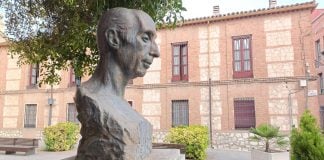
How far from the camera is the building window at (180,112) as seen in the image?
53.3ft

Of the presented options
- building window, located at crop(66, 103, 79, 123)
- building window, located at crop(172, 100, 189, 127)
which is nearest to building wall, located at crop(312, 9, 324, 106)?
building window, located at crop(172, 100, 189, 127)

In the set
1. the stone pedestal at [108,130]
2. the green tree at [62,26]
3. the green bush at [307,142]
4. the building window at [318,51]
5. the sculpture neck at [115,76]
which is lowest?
the green bush at [307,142]

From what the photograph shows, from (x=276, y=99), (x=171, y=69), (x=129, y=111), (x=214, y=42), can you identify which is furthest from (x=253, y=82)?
(x=129, y=111)

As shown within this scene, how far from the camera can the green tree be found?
4582 mm

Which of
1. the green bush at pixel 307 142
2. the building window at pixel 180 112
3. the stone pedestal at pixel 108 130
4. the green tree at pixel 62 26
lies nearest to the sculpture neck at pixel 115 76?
the stone pedestal at pixel 108 130

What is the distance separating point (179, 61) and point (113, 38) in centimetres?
1414

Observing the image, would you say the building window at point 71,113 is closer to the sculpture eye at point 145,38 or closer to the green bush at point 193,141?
the green bush at point 193,141

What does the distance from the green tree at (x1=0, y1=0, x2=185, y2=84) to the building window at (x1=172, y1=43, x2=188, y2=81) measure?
35.1ft

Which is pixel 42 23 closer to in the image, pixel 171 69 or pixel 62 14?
pixel 62 14

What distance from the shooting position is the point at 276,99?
47.5ft

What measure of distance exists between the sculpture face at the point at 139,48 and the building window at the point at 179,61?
544 inches

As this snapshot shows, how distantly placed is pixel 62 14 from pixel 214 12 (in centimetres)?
1340

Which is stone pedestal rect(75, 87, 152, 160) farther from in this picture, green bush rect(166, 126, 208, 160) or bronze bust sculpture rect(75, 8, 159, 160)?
green bush rect(166, 126, 208, 160)

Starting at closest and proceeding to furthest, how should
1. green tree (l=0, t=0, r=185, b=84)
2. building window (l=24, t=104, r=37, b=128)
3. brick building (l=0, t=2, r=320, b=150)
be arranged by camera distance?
green tree (l=0, t=0, r=185, b=84)
brick building (l=0, t=2, r=320, b=150)
building window (l=24, t=104, r=37, b=128)
